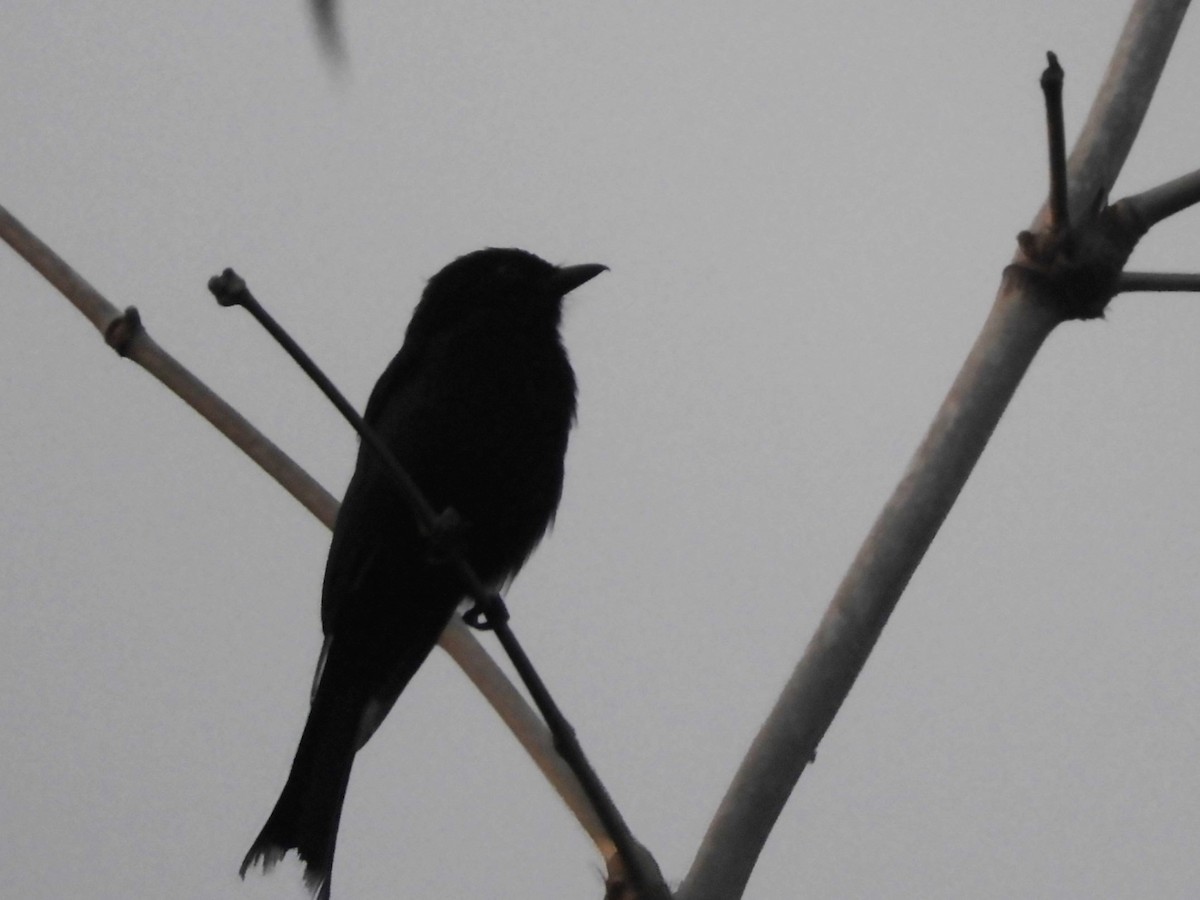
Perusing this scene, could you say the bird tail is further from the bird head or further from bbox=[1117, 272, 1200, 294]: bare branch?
bbox=[1117, 272, 1200, 294]: bare branch

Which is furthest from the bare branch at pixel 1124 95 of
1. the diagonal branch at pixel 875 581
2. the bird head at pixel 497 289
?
the bird head at pixel 497 289

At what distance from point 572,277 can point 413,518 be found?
1125 millimetres

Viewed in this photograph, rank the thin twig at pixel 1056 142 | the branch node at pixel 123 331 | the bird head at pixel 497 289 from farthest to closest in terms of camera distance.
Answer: the bird head at pixel 497 289 < the branch node at pixel 123 331 < the thin twig at pixel 1056 142

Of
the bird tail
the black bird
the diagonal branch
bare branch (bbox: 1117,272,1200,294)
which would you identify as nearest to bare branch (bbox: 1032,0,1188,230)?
the diagonal branch

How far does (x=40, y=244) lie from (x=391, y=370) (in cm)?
150

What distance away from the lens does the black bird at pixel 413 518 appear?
348 centimetres

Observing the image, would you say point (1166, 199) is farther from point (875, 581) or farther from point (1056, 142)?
point (875, 581)

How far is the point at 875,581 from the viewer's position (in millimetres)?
2145

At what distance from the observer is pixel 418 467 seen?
3.58 m

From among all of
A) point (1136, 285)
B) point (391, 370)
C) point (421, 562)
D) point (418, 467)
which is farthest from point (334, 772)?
point (1136, 285)

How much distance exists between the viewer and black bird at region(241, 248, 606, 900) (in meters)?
3.48

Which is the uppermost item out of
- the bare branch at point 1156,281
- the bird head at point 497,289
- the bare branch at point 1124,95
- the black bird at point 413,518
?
the bare branch at point 1124,95

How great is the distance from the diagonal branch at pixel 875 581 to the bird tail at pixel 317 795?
1357 millimetres

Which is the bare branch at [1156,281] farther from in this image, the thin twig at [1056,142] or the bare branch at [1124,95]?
the bare branch at [1124,95]
